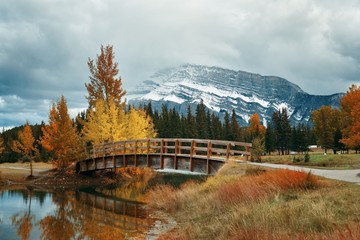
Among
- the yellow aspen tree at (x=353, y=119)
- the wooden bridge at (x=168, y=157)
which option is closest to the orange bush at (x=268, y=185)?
the wooden bridge at (x=168, y=157)

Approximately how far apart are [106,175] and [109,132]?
5.02 metres

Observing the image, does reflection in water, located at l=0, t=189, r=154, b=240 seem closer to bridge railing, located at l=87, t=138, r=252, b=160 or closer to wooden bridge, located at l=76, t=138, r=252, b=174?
wooden bridge, located at l=76, t=138, r=252, b=174

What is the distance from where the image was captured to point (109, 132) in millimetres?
37281

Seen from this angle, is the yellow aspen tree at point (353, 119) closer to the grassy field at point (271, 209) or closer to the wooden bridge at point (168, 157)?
the wooden bridge at point (168, 157)

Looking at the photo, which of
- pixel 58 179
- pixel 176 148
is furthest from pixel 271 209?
pixel 58 179

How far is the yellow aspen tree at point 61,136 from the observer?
35656mm

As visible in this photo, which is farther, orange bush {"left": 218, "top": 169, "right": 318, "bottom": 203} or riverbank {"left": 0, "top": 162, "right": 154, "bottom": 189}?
riverbank {"left": 0, "top": 162, "right": 154, "bottom": 189}

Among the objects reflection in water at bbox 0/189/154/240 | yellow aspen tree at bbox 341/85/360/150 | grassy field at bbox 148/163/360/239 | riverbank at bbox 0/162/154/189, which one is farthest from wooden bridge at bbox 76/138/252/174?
yellow aspen tree at bbox 341/85/360/150

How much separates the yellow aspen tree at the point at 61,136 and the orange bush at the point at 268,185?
25841 millimetres

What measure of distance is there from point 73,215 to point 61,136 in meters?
17.6

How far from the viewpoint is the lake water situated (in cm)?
1500

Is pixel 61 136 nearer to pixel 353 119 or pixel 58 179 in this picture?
pixel 58 179

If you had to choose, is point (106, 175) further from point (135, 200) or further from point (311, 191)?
point (311, 191)

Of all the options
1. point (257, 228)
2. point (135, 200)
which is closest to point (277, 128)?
point (135, 200)
